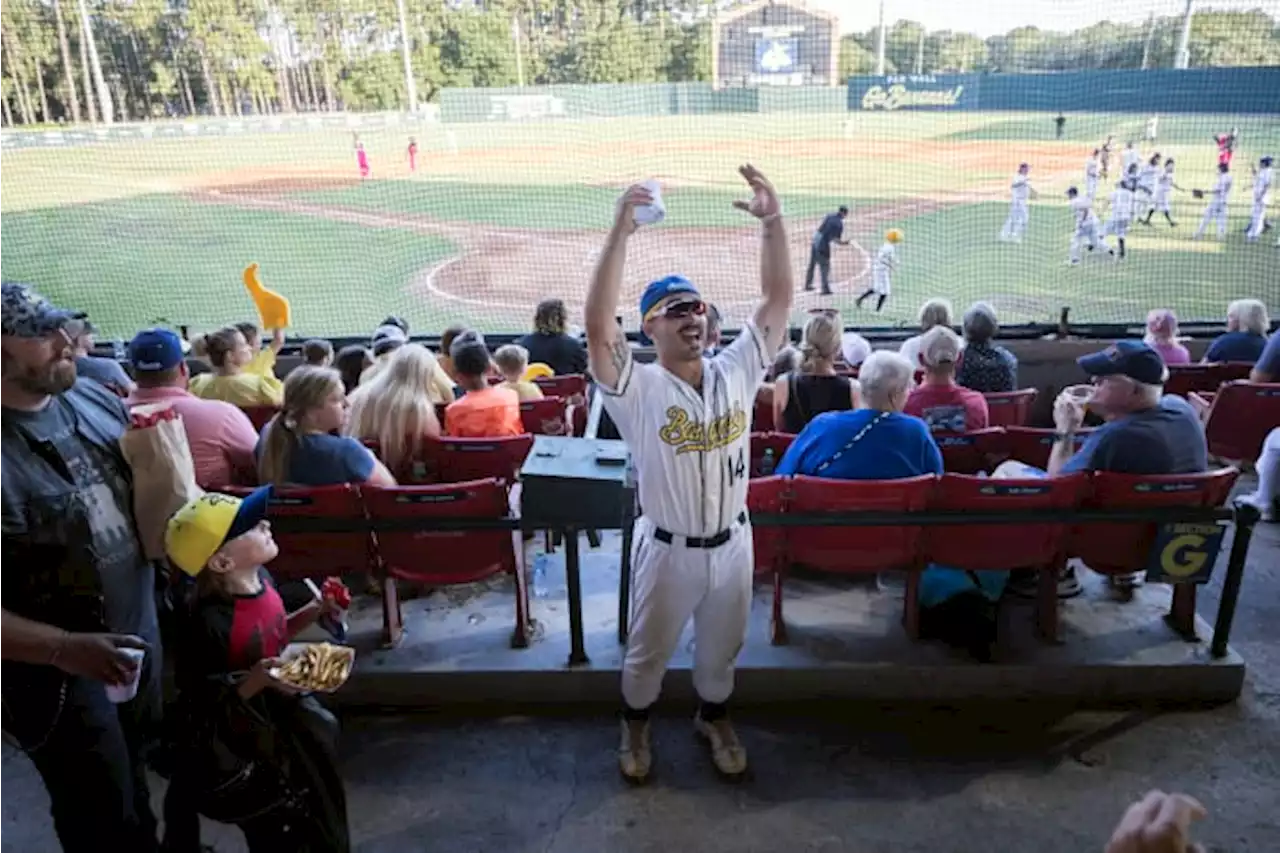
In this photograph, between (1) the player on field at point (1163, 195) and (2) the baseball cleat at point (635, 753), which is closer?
(2) the baseball cleat at point (635, 753)

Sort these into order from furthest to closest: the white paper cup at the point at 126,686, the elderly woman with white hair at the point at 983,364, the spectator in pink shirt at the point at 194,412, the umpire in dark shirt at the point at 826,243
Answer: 1. the umpire in dark shirt at the point at 826,243
2. the elderly woman with white hair at the point at 983,364
3. the spectator in pink shirt at the point at 194,412
4. the white paper cup at the point at 126,686

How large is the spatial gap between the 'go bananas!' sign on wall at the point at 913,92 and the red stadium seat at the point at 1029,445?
22960 mm

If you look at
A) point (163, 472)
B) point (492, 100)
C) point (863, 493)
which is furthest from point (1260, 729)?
point (492, 100)

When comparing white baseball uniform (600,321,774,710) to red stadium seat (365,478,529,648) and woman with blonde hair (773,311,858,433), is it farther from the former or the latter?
woman with blonde hair (773,311,858,433)

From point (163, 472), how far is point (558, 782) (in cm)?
165

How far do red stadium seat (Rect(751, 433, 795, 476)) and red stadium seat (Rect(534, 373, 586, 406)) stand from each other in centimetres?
177

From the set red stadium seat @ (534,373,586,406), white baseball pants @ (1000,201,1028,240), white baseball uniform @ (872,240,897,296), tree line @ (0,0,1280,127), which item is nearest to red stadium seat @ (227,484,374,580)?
red stadium seat @ (534,373,586,406)

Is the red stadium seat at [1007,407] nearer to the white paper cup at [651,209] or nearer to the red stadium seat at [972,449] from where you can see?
the red stadium seat at [972,449]

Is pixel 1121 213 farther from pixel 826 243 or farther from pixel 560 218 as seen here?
pixel 560 218

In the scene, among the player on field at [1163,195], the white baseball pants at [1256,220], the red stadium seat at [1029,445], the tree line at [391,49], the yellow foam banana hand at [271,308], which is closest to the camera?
the red stadium seat at [1029,445]

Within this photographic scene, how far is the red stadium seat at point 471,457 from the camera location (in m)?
4.39

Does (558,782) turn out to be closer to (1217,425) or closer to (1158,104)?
(1217,425)

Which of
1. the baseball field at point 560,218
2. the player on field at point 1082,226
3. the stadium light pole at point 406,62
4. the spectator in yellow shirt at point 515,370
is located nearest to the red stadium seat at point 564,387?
the spectator in yellow shirt at point 515,370

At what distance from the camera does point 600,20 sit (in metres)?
19.3
